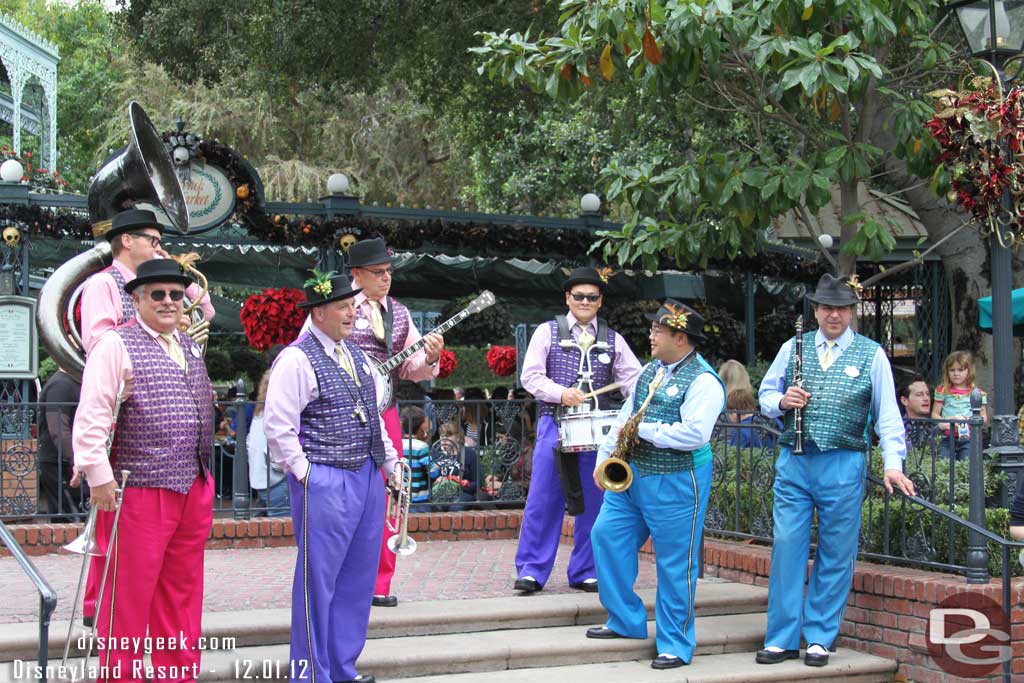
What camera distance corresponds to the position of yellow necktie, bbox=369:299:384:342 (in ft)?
23.6

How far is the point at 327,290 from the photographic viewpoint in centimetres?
590

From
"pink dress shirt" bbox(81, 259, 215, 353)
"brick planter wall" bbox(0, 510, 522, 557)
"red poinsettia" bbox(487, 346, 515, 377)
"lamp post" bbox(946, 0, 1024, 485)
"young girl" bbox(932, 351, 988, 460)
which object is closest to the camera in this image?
"pink dress shirt" bbox(81, 259, 215, 353)

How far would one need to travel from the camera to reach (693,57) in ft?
28.5

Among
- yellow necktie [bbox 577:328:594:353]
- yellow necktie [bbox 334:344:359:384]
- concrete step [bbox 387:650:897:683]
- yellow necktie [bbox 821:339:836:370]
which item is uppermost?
yellow necktie [bbox 577:328:594:353]

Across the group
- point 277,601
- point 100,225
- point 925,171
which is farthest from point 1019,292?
point 100,225

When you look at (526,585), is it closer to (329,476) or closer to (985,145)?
(329,476)

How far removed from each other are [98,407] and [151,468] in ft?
1.22

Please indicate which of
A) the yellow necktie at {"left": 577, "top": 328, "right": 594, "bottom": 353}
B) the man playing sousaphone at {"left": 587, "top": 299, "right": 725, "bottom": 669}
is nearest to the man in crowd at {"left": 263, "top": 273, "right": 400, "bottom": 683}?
the man playing sousaphone at {"left": 587, "top": 299, "right": 725, "bottom": 669}

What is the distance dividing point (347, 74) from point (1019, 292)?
8.17m

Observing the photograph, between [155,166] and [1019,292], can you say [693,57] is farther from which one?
[1019,292]

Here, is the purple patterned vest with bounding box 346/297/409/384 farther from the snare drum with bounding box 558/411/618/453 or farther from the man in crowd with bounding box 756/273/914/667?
the man in crowd with bounding box 756/273/914/667

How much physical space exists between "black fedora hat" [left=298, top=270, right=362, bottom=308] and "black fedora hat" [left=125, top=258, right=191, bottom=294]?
607 mm

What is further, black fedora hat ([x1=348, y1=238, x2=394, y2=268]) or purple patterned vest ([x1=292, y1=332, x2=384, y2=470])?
black fedora hat ([x1=348, y1=238, x2=394, y2=268])

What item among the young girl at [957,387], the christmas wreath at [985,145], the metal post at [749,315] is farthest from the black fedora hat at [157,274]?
the metal post at [749,315]
